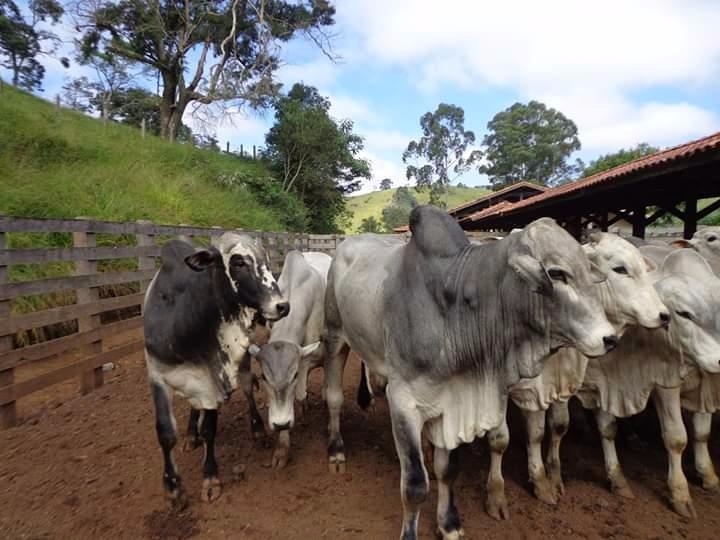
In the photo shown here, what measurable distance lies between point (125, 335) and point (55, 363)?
111cm

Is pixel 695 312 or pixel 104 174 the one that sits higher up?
pixel 104 174

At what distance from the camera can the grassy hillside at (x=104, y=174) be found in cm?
861

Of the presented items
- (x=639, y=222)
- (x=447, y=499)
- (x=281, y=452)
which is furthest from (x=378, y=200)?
(x=447, y=499)

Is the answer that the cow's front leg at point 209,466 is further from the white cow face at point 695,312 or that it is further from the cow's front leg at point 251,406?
the white cow face at point 695,312

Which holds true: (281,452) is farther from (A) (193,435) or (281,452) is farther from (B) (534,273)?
(B) (534,273)

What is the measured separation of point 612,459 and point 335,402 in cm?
206

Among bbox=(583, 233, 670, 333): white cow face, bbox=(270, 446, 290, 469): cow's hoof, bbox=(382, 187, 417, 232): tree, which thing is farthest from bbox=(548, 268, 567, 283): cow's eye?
bbox=(382, 187, 417, 232): tree

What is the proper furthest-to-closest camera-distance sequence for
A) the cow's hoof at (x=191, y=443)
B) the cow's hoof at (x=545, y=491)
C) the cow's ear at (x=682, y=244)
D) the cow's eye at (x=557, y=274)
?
1. the cow's hoof at (x=191, y=443)
2. the cow's ear at (x=682, y=244)
3. the cow's hoof at (x=545, y=491)
4. the cow's eye at (x=557, y=274)

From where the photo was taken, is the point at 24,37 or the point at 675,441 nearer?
the point at 675,441

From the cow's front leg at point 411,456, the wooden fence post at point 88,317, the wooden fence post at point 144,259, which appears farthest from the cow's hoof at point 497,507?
the wooden fence post at point 144,259

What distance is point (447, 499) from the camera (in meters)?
2.65

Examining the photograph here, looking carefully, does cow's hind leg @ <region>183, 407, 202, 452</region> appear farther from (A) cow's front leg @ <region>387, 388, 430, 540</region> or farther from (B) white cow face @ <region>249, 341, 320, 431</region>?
(A) cow's front leg @ <region>387, 388, 430, 540</region>

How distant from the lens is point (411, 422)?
95.6 inches

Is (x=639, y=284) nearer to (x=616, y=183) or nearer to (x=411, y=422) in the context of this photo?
(x=411, y=422)
